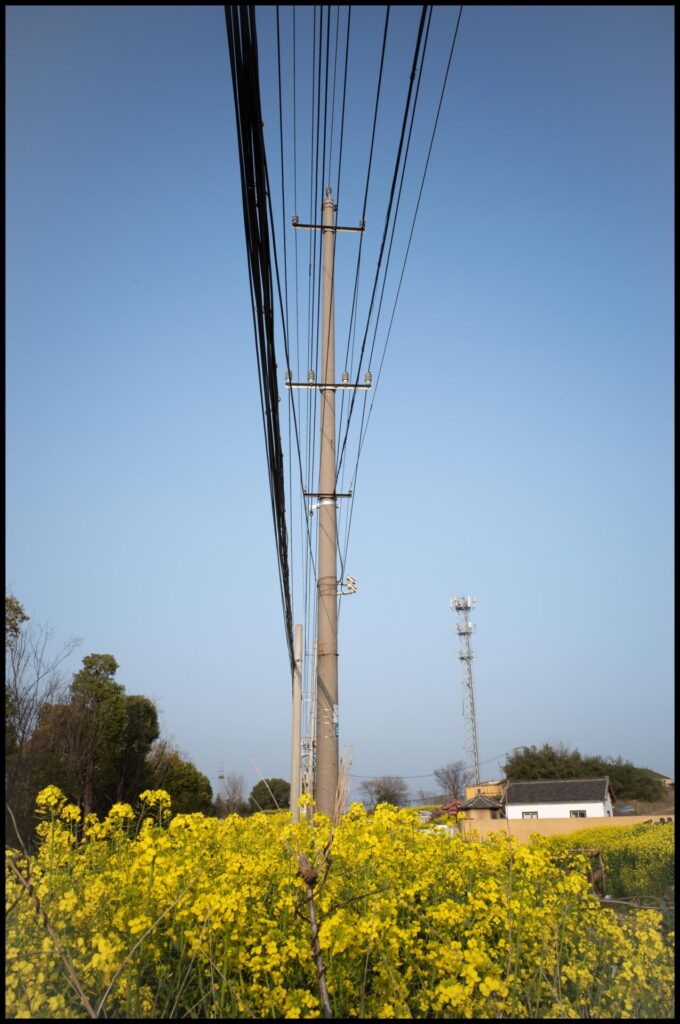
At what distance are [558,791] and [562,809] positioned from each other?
4.79 ft

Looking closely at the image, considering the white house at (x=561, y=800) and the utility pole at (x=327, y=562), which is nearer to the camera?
the utility pole at (x=327, y=562)

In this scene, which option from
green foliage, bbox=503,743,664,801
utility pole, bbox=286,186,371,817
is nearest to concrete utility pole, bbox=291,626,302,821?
utility pole, bbox=286,186,371,817

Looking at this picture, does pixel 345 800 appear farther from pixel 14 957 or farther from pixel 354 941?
pixel 14 957

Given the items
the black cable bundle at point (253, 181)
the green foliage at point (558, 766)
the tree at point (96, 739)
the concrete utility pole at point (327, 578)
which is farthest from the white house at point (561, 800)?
the black cable bundle at point (253, 181)

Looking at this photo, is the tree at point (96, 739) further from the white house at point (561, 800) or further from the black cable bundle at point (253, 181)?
the white house at point (561, 800)

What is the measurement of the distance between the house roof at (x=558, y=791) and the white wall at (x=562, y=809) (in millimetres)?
209

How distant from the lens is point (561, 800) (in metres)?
32.9

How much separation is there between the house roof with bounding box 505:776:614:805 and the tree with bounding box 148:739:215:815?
17059 millimetres

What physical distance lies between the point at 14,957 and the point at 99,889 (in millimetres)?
612

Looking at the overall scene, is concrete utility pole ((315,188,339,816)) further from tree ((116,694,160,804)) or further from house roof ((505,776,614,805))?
house roof ((505,776,614,805))

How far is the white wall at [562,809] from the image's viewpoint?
31.8 metres

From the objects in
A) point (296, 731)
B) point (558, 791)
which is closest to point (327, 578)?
point (296, 731)

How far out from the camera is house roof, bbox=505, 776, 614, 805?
32.8 metres

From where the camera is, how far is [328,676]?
567 centimetres
